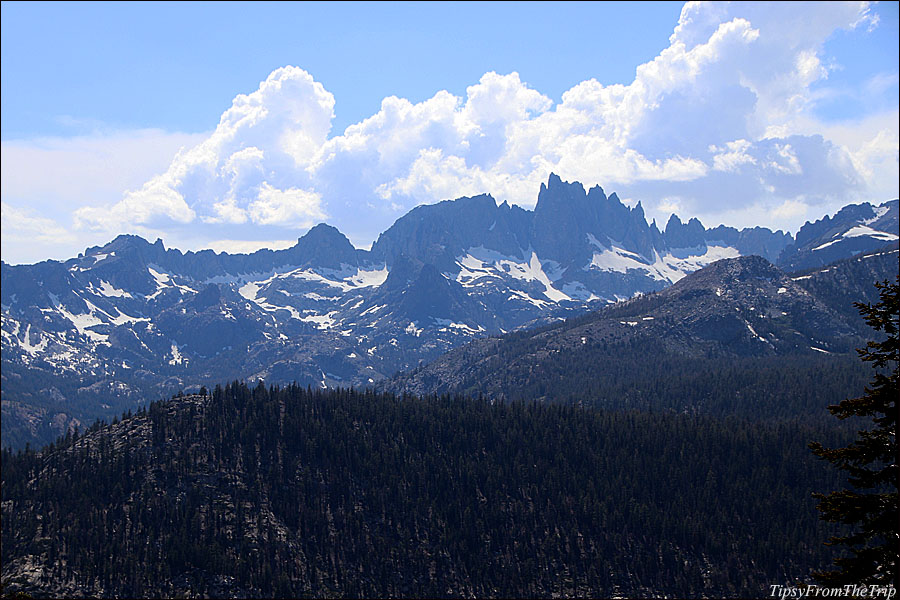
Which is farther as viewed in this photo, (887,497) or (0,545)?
(0,545)

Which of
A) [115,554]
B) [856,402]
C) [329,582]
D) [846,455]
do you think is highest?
[856,402]

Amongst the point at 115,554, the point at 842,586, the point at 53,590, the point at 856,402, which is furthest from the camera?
the point at 115,554

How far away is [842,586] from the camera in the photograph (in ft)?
109

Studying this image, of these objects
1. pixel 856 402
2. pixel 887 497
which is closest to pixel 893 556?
pixel 887 497

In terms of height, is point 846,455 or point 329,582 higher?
point 846,455

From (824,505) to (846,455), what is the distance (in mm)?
2257

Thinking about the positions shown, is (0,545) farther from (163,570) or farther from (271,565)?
(271,565)

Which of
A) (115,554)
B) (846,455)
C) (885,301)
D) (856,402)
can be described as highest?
(885,301)

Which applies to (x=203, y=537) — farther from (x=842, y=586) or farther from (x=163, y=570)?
(x=842, y=586)

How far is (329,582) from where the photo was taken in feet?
649

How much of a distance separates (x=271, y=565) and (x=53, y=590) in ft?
157

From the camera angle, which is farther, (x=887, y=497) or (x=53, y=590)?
(x=53, y=590)

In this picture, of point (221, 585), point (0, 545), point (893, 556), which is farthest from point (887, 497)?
point (0, 545)

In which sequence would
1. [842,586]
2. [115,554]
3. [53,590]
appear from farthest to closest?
[115,554], [53,590], [842,586]
